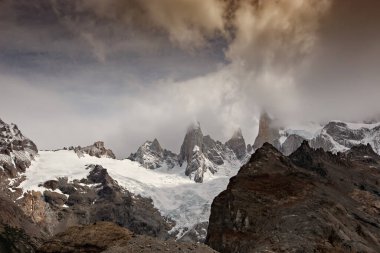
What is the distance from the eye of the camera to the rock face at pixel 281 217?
302 feet

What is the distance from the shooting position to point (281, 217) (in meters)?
102

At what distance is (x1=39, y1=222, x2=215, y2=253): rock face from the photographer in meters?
48.5

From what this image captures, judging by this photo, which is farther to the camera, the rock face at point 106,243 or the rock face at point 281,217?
the rock face at point 281,217

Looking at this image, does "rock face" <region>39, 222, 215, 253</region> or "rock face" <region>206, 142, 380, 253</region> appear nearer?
"rock face" <region>39, 222, 215, 253</region>

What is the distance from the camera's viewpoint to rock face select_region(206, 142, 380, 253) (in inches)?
3620

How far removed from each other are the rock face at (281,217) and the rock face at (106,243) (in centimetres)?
3641

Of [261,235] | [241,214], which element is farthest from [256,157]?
[261,235]

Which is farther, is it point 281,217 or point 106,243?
point 281,217

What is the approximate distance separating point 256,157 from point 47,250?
9542cm

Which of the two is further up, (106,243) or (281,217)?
(281,217)

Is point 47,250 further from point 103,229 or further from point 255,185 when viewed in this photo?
point 255,185

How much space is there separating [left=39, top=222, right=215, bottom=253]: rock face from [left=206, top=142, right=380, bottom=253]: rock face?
36.4 m

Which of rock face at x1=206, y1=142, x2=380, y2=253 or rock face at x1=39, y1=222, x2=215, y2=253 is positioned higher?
rock face at x1=206, y1=142, x2=380, y2=253

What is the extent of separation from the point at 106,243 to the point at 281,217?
186 feet
